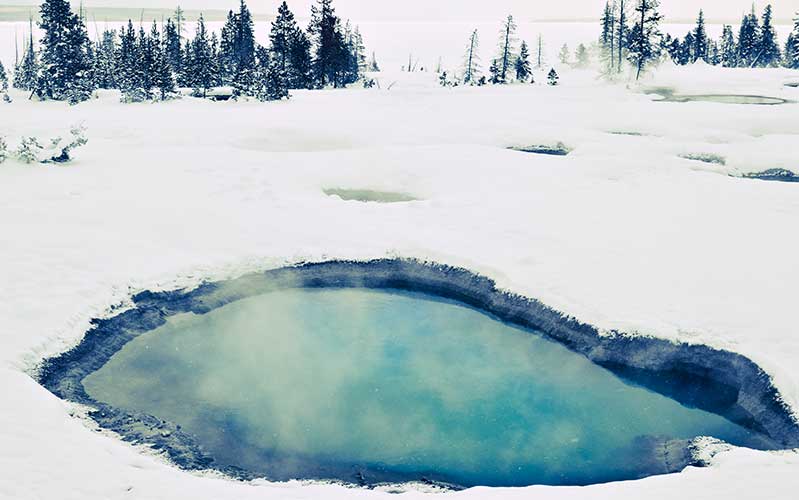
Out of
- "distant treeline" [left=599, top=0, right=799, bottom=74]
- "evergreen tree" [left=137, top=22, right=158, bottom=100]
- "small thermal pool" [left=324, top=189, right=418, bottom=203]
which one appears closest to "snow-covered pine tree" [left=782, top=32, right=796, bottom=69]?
"distant treeline" [left=599, top=0, right=799, bottom=74]

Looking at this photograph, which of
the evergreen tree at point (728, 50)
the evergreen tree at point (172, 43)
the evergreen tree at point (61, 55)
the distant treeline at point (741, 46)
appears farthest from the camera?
the evergreen tree at point (728, 50)

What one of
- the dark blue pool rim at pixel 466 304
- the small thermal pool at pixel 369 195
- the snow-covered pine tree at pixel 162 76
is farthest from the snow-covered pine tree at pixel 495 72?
the dark blue pool rim at pixel 466 304

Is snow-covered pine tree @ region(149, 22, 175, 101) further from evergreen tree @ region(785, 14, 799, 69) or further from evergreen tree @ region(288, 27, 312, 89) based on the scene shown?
evergreen tree @ region(785, 14, 799, 69)

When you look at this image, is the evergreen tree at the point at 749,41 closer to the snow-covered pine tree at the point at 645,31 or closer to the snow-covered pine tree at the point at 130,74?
the snow-covered pine tree at the point at 645,31

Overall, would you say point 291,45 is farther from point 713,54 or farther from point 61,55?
point 713,54

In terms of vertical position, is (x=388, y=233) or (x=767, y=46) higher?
(x=767, y=46)

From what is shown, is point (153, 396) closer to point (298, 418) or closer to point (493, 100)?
point (298, 418)

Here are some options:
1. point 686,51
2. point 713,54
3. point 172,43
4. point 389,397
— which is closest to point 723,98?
point 389,397
